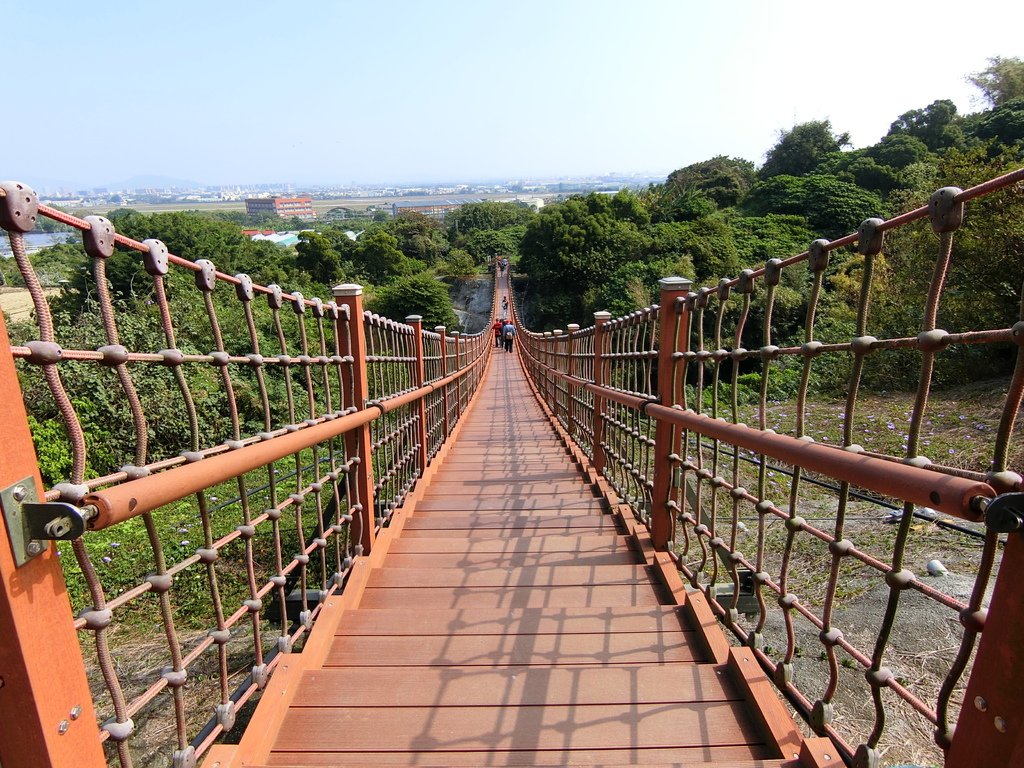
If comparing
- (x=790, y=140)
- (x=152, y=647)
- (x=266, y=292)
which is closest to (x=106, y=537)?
(x=152, y=647)

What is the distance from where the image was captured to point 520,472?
4469 mm

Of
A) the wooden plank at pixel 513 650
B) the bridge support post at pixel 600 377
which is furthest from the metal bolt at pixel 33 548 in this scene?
the bridge support post at pixel 600 377

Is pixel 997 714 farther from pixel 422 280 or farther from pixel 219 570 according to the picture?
pixel 422 280

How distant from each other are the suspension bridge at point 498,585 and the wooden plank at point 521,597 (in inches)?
0.5

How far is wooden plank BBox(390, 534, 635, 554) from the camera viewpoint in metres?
2.72

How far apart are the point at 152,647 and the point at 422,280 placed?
2951 cm

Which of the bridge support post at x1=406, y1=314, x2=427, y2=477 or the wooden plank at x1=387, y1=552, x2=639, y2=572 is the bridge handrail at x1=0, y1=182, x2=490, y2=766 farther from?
the wooden plank at x1=387, y1=552, x2=639, y2=572

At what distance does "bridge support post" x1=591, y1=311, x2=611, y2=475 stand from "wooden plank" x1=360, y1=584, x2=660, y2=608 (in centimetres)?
179

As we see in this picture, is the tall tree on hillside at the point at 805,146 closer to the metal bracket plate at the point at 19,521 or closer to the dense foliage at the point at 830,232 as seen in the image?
the dense foliage at the point at 830,232

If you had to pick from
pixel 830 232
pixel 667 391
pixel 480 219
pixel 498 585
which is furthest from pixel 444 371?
pixel 480 219

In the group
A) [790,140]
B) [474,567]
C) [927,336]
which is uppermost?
[790,140]

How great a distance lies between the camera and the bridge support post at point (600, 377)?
4004 mm

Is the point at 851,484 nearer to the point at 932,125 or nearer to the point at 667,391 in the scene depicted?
the point at 667,391

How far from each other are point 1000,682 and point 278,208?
164707 millimetres
